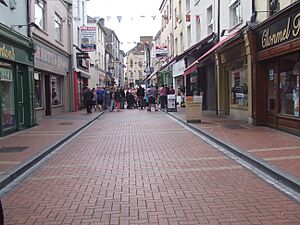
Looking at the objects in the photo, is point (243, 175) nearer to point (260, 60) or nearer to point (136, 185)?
point (136, 185)

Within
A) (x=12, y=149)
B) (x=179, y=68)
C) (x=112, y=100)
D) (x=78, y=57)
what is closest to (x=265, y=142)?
(x=12, y=149)

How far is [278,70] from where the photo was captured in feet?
41.1

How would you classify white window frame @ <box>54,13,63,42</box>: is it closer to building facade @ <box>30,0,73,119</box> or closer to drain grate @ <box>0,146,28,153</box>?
building facade @ <box>30,0,73,119</box>

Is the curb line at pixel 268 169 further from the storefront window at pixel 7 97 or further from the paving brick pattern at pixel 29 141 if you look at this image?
the storefront window at pixel 7 97

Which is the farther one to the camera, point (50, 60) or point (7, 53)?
point (50, 60)

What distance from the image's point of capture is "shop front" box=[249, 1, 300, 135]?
11125 mm

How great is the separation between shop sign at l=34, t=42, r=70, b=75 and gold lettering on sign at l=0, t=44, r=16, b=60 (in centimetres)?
423

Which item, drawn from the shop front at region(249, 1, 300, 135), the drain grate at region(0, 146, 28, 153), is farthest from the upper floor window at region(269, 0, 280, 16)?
the drain grate at region(0, 146, 28, 153)

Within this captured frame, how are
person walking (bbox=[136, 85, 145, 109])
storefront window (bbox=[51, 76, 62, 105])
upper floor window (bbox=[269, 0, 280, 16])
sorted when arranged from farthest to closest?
1. person walking (bbox=[136, 85, 145, 109])
2. storefront window (bbox=[51, 76, 62, 105])
3. upper floor window (bbox=[269, 0, 280, 16])

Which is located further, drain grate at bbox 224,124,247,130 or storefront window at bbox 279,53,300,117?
drain grate at bbox 224,124,247,130

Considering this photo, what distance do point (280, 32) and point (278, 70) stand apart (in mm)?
1281

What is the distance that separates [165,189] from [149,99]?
21439mm

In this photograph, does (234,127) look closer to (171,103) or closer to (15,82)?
(15,82)

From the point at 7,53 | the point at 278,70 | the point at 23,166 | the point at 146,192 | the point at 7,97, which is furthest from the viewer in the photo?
the point at 7,97
